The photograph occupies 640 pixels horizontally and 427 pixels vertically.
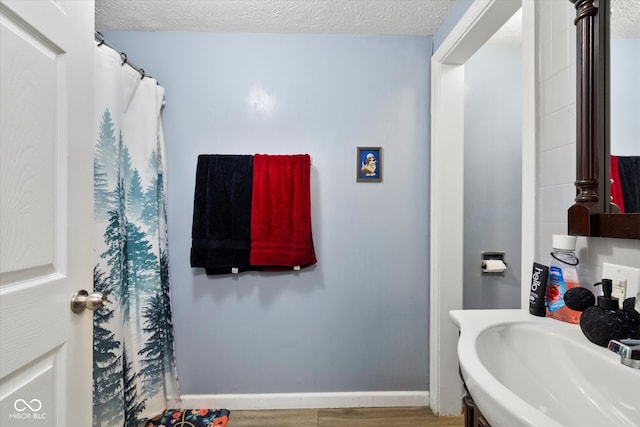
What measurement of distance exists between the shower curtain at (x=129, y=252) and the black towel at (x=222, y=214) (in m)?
0.21

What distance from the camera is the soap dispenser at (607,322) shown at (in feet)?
1.96

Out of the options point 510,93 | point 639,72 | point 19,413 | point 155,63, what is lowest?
point 19,413

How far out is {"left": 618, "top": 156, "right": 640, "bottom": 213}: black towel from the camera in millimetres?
689

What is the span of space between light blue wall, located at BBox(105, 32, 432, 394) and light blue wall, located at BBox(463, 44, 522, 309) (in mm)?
286

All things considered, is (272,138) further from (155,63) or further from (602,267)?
(602,267)

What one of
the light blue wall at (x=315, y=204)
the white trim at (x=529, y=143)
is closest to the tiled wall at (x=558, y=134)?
the white trim at (x=529, y=143)

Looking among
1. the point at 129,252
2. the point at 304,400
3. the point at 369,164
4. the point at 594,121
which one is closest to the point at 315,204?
the point at 369,164

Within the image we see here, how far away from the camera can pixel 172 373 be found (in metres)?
1.73

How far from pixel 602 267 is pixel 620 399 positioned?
32 centimetres

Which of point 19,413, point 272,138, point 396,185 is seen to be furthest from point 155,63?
point 19,413

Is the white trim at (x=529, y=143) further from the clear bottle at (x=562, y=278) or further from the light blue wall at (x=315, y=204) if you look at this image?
the light blue wall at (x=315, y=204)

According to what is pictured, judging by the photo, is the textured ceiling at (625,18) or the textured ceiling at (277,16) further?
the textured ceiling at (277,16)

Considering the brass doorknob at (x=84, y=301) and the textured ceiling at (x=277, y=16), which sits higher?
the textured ceiling at (x=277, y=16)

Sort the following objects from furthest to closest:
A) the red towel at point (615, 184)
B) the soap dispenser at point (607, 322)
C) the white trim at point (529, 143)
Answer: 1. the white trim at point (529, 143)
2. the red towel at point (615, 184)
3. the soap dispenser at point (607, 322)
